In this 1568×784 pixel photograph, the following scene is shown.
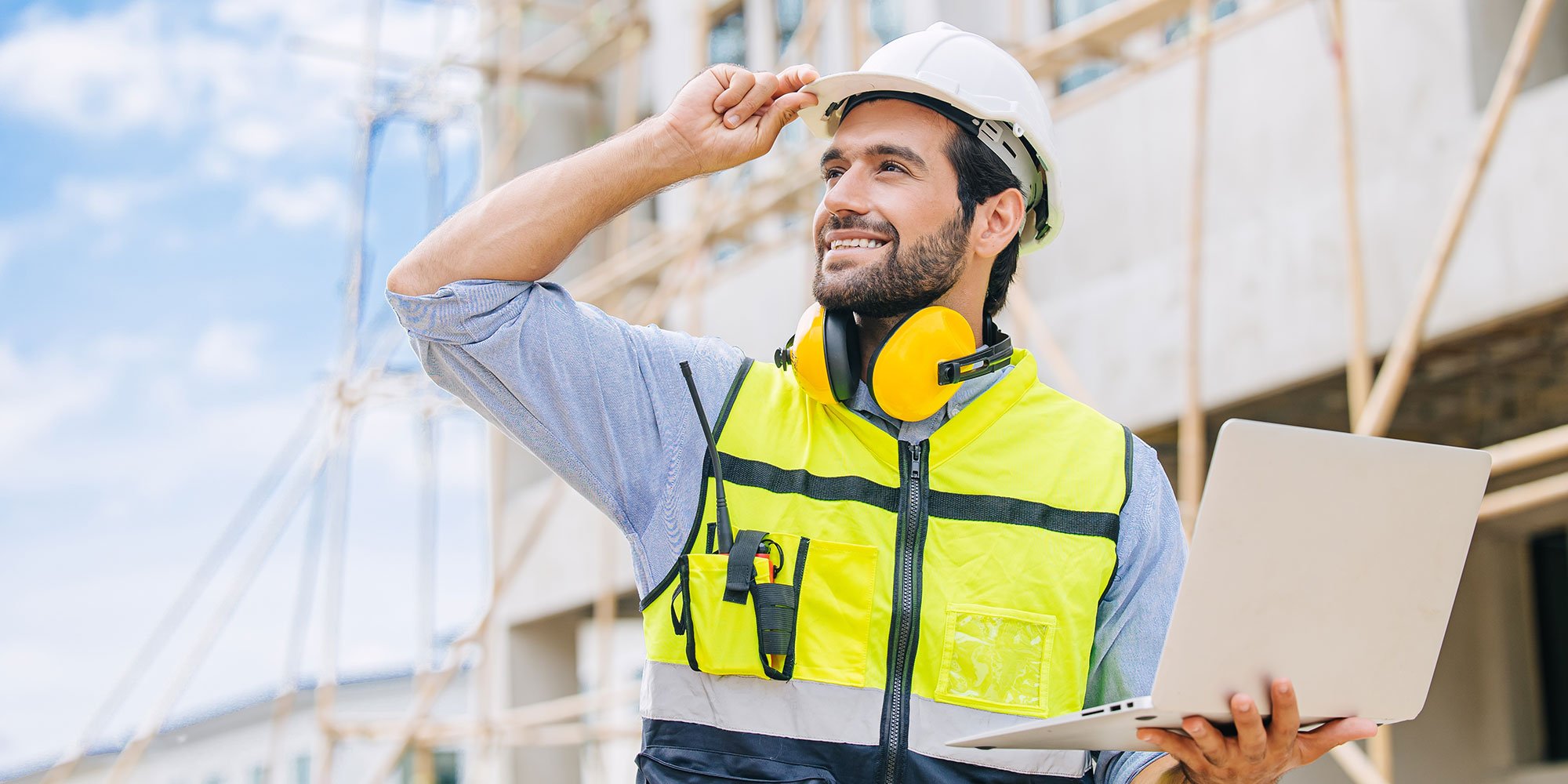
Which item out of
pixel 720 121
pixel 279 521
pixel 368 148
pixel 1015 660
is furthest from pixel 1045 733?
pixel 368 148

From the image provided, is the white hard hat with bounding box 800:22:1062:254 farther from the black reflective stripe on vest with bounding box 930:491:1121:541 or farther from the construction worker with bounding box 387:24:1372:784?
the black reflective stripe on vest with bounding box 930:491:1121:541

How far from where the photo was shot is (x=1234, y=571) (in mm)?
1935

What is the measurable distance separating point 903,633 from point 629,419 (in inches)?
21.1

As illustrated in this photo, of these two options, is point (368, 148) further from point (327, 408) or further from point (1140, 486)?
point (1140, 486)

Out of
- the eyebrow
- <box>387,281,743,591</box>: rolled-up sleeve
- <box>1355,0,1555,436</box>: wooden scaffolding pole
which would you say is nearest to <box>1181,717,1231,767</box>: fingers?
<box>387,281,743,591</box>: rolled-up sleeve

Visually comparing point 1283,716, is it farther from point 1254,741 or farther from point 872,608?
point 872,608

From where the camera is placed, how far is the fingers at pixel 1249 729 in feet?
6.55

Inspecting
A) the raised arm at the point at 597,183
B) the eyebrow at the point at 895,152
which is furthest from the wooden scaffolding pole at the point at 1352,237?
the raised arm at the point at 597,183

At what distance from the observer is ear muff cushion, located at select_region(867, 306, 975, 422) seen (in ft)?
8.24

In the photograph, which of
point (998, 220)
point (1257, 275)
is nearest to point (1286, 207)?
point (1257, 275)

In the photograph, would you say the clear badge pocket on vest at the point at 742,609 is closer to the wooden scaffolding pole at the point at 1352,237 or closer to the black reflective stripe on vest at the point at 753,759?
the black reflective stripe on vest at the point at 753,759

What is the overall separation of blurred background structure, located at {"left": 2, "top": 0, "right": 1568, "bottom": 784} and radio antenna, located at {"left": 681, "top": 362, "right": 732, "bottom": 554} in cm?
85

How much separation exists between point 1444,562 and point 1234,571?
1.14ft

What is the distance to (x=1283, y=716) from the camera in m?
2.04
